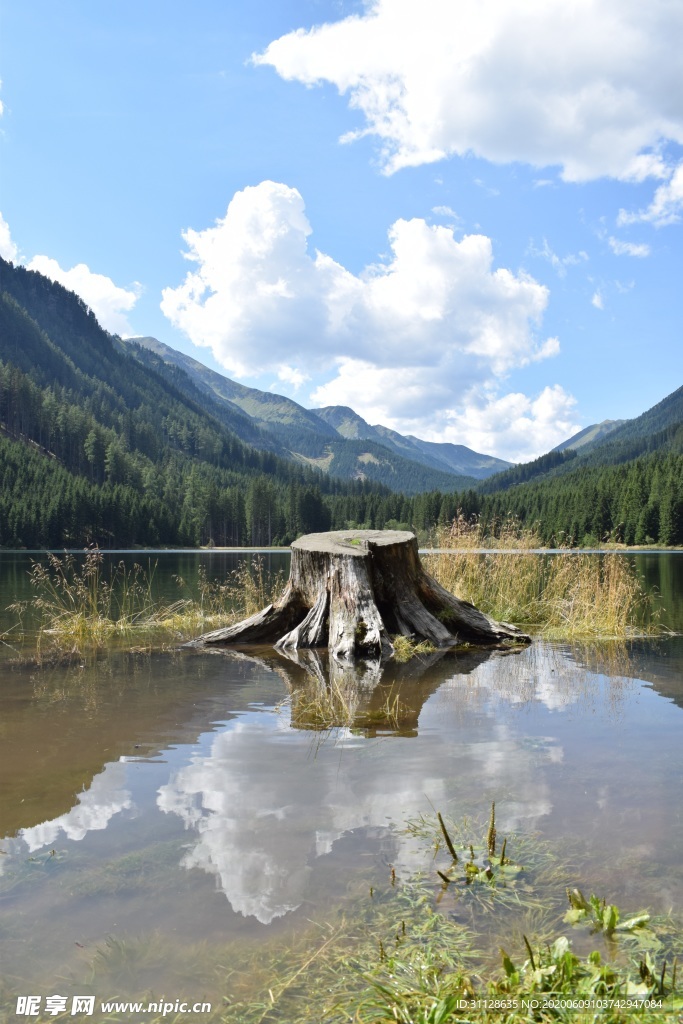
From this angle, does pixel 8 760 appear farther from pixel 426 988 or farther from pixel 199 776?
pixel 426 988

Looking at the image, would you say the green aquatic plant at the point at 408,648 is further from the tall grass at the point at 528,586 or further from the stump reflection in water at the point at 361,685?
the tall grass at the point at 528,586

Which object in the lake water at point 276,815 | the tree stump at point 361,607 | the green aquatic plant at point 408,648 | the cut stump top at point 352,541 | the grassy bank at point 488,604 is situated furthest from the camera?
the grassy bank at point 488,604

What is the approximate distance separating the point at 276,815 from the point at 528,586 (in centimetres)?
1477

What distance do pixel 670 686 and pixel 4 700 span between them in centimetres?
942

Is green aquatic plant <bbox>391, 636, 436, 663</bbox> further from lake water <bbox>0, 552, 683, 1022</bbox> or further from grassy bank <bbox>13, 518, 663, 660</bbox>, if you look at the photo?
grassy bank <bbox>13, 518, 663, 660</bbox>

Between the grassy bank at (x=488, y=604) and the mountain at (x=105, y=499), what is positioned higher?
the mountain at (x=105, y=499)

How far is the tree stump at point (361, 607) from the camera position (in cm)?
1225

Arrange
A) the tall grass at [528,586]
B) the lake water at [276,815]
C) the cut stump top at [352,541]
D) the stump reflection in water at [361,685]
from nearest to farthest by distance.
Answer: the lake water at [276,815] < the stump reflection in water at [361,685] < the cut stump top at [352,541] < the tall grass at [528,586]

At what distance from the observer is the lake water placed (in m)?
3.30

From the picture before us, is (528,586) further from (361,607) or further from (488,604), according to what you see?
(361,607)

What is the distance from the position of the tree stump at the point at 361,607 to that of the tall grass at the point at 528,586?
9.64ft

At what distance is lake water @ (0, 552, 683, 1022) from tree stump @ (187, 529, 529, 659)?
3108mm

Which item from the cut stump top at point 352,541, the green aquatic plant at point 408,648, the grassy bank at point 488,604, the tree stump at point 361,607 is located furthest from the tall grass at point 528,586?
the cut stump top at point 352,541

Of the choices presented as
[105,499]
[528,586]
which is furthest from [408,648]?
[105,499]
